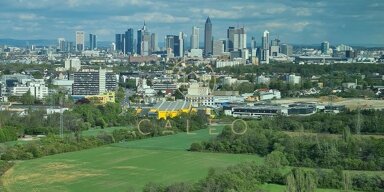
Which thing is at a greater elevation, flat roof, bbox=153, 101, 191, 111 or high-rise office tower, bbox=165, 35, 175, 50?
high-rise office tower, bbox=165, 35, 175, 50

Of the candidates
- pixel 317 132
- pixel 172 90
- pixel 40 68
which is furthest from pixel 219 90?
pixel 40 68

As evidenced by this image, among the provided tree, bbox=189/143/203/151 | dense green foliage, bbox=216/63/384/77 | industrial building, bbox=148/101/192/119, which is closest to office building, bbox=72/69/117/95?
industrial building, bbox=148/101/192/119

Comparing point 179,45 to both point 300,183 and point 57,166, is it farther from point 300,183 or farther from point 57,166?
point 300,183

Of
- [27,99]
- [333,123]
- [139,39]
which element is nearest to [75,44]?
[139,39]

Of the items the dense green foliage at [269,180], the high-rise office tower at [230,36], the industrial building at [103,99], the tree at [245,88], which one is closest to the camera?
the dense green foliage at [269,180]

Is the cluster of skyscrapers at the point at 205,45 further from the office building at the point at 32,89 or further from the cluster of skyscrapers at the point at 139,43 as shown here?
the office building at the point at 32,89

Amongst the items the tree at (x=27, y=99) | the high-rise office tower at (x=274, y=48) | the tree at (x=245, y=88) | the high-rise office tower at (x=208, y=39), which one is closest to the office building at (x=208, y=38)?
the high-rise office tower at (x=208, y=39)

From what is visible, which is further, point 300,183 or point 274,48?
point 274,48

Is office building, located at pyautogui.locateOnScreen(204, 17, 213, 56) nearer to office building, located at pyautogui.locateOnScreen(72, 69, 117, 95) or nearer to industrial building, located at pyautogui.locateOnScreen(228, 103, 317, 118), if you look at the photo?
office building, located at pyautogui.locateOnScreen(72, 69, 117, 95)

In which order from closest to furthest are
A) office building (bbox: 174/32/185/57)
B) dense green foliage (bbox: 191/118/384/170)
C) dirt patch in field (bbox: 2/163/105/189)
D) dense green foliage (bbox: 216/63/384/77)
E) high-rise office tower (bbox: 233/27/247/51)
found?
dirt patch in field (bbox: 2/163/105/189) < dense green foliage (bbox: 191/118/384/170) < dense green foliage (bbox: 216/63/384/77) < office building (bbox: 174/32/185/57) < high-rise office tower (bbox: 233/27/247/51)
